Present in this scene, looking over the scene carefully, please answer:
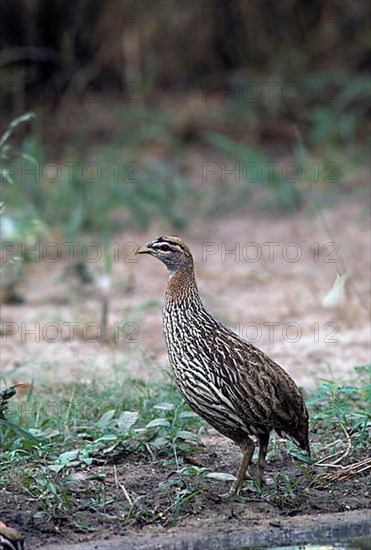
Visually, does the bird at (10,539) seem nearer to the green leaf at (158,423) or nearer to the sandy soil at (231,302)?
the green leaf at (158,423)

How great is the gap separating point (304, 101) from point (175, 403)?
29.8ft

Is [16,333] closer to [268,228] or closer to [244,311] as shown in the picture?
[244,311]

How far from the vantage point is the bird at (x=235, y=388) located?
6008 millimetres

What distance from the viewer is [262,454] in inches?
243

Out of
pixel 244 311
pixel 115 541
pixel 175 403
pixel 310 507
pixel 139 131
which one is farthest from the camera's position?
pixel 139 131

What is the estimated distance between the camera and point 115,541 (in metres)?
5.58

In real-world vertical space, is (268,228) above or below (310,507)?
above

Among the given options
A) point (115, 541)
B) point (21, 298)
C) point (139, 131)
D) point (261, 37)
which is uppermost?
point (261, 37)

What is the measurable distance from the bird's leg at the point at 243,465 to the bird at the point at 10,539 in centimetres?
116

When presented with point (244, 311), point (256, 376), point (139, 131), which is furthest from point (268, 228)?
point (256, 376)

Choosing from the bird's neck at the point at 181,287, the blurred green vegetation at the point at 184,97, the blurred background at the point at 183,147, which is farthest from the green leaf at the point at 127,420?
the blurred green vegetation at the point at 184,97

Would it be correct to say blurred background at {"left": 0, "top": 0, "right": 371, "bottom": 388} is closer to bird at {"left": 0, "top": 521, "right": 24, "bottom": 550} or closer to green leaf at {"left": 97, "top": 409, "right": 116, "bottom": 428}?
green leaf at {"left": 97, "top": 409, "right": 116, "bottom": 428}

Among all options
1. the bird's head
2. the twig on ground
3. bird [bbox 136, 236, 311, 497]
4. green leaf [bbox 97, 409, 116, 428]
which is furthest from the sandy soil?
the twig on ground

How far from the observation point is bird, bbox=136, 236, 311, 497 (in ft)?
19.7
